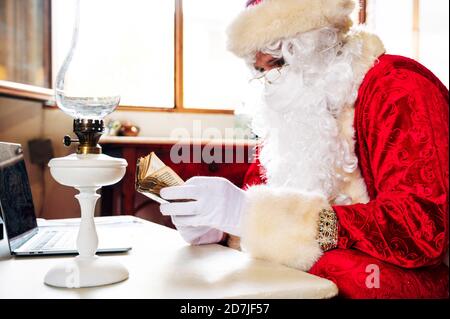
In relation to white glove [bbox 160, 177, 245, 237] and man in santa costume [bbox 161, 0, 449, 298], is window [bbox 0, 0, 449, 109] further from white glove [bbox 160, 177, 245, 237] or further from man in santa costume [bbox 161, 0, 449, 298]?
white glove [bbox 160, 177, 245, 237]

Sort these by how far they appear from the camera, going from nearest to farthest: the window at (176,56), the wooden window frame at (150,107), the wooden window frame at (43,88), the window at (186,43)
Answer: the wooden window frame at (43,88) → the wooden window frame at (150,107) → the window at (186,43) → the window at (176,56)

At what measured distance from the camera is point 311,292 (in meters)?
0.74

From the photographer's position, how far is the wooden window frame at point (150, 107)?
96.5 inches

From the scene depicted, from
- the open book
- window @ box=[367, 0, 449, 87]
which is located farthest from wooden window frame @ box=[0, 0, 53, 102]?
window @ box=[367, 0, 449, 87]

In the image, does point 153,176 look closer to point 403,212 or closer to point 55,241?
point 55,241

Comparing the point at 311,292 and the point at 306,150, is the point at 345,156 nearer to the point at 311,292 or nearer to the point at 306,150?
the point at 306,150

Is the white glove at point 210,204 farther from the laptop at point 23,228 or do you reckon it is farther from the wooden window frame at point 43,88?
the wooden window frame at point 43,88

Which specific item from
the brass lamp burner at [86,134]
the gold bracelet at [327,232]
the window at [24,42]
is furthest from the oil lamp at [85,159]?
the window at [24,42]

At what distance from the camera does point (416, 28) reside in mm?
3164

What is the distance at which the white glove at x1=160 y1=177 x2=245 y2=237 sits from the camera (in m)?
0.99

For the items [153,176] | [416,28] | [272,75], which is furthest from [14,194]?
[416,28]

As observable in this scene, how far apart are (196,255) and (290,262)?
0.20 meters

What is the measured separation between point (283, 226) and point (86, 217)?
39cm

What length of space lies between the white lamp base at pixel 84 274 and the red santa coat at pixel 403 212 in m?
0.40
